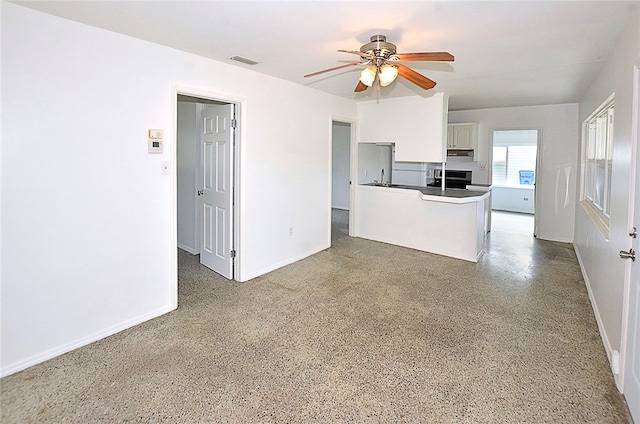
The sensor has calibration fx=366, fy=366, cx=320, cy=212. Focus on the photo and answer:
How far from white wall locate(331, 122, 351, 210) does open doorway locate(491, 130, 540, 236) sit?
3720mm

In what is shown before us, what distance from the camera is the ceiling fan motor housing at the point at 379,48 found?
2.73 metres

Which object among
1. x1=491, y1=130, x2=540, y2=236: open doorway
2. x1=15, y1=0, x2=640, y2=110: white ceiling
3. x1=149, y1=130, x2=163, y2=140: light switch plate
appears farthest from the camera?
x1=491, y1=130, x2=540, y2=236: open doorway

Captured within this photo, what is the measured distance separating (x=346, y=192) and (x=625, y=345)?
7.65 m

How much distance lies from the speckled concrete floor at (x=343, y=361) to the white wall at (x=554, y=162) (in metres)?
2.51

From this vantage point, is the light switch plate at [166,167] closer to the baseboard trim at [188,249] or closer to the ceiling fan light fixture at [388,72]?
the ceiling fan light fixture at [388,72]

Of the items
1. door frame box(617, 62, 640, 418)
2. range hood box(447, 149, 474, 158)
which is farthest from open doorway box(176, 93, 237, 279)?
range hood box(447, 149, 474, 158)

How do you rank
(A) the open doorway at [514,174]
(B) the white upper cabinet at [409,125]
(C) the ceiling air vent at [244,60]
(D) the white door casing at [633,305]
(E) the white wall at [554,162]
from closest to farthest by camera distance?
1. (D) the white door casing at [633,305]
2. (C) the ceiling air vent at [244,60]
3. (B) the white upper cabinet at [409,125]
4. (E) the white wall at [554,162]
5. (A) the open doorway at [514,174]

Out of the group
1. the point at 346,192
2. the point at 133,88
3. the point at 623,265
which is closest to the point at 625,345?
the point at 623,265

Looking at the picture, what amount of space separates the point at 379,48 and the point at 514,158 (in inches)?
340

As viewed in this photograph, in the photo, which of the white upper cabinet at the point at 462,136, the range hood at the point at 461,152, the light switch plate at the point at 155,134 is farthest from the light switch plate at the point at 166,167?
the range hood at the point at 461,152

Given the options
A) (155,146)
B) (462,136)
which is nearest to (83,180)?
(155,146)

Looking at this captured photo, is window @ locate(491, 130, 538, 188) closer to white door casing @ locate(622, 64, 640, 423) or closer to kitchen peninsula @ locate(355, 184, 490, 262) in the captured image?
kitchen peninsula @ locate(355, 184, 490, 262)

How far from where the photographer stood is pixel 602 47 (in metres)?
3.07

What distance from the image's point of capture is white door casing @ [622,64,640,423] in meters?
2.03
